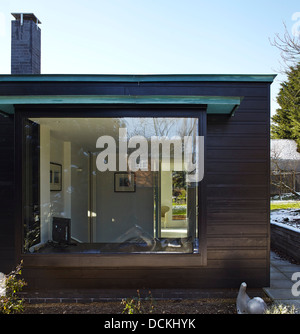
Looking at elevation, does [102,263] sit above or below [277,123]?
below

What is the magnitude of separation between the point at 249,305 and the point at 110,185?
135 inches

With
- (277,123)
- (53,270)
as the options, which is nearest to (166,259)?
(53,270)

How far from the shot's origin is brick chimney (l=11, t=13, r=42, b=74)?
4.56 meters

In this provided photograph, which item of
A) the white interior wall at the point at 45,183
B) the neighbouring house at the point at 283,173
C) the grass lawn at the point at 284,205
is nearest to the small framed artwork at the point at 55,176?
the white interior wall at the point at 45,183

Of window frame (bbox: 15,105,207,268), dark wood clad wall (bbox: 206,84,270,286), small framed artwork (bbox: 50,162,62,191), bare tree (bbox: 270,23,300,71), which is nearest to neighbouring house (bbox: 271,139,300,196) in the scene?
bare tree (bbox: 270,23,300,71)

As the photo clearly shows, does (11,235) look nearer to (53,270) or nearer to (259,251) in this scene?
(53,270)

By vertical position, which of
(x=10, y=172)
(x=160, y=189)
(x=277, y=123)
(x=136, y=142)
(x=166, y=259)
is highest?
(x=277, y=123)

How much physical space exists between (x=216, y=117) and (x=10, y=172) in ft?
9.08

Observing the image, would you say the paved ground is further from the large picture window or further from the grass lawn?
the grass lawn

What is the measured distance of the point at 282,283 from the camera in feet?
12.1

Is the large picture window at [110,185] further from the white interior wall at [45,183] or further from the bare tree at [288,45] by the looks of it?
the bare tree at [288,45]

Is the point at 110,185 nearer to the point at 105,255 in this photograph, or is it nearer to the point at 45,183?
the point at 45,183

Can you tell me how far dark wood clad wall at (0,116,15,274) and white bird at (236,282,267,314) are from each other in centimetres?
279

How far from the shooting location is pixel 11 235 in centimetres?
352
